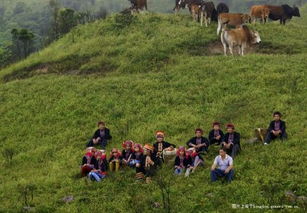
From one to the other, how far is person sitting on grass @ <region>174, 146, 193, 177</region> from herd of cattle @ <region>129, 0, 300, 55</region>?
14.7 m

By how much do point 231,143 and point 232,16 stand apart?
18824 millimetres

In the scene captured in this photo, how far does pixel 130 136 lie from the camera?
63.4 ft

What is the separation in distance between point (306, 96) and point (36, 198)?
13.3m

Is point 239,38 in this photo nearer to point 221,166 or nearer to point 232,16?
point 232,16

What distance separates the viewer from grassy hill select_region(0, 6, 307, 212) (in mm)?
12656

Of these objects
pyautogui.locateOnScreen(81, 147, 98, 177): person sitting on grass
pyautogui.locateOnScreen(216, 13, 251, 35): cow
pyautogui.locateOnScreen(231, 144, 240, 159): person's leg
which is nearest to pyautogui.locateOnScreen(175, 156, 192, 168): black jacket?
pyautogui.locateOnScreen(231, 144, 240, 159): person's leg

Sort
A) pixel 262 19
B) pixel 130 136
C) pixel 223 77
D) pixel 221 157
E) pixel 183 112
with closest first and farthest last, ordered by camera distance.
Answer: pixel 221 157, pixel 130 136, pixel 183 112, pixel 223 77, pixel 262 19

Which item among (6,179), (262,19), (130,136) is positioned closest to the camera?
(6,179)

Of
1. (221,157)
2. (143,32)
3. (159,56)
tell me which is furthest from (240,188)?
(143,32)

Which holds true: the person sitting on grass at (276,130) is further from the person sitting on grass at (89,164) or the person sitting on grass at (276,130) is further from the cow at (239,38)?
the cow at (239,38)

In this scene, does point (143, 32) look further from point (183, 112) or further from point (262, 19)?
point (183, 112)

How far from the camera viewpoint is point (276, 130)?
15.5 metres

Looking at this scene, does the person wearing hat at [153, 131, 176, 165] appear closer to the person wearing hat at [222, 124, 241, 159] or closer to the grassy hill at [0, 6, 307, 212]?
the grassy hill at [0, 6, 307, 212]

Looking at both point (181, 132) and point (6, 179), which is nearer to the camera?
point (6, 179)
